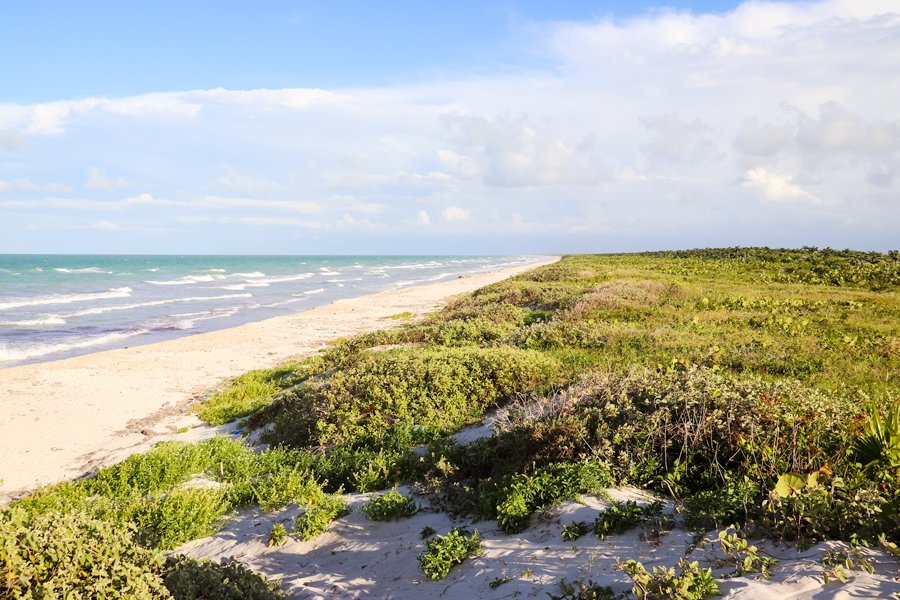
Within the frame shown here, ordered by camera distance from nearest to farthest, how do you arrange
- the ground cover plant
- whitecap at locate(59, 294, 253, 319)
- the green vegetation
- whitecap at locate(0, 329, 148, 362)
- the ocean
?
the ground cover plant, whitecap at locate(0, 329, 148, 362), the ocean, the green vegetation, whitecap at locate(59, 294, 253, 319)

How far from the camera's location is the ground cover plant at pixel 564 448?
4.75m

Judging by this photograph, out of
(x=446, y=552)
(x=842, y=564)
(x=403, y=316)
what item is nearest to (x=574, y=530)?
(x=446, y=552)

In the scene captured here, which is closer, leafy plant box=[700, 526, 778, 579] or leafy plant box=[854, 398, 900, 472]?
leafy plant box=[700, 526, 778, 579]

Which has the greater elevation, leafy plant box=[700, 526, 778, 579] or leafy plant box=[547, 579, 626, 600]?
leafy plant box=[700, 526, 778, 579]

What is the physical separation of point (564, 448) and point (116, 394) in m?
14.7

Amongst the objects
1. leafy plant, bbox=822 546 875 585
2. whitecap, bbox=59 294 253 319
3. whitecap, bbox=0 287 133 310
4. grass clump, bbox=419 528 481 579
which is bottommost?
whitecap, bbox=59 294 253 319

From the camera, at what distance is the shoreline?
11445 mm

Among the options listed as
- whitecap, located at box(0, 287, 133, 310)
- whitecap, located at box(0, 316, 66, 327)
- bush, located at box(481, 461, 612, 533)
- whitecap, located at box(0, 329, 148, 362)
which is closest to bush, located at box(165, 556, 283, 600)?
bush, located at box(481, 461, 612, 533)

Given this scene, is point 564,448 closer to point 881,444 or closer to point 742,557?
point 742,557

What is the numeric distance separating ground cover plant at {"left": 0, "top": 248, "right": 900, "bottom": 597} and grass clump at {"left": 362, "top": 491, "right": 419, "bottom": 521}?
24 millimetres

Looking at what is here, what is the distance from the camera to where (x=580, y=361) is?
1220 centimetres

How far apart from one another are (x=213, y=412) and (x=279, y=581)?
916 centimetres

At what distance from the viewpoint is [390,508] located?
676 cm

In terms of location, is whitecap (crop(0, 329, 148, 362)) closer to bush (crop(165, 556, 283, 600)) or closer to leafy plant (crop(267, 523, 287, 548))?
leafy plant (crop(267, 523, 287, 548))
